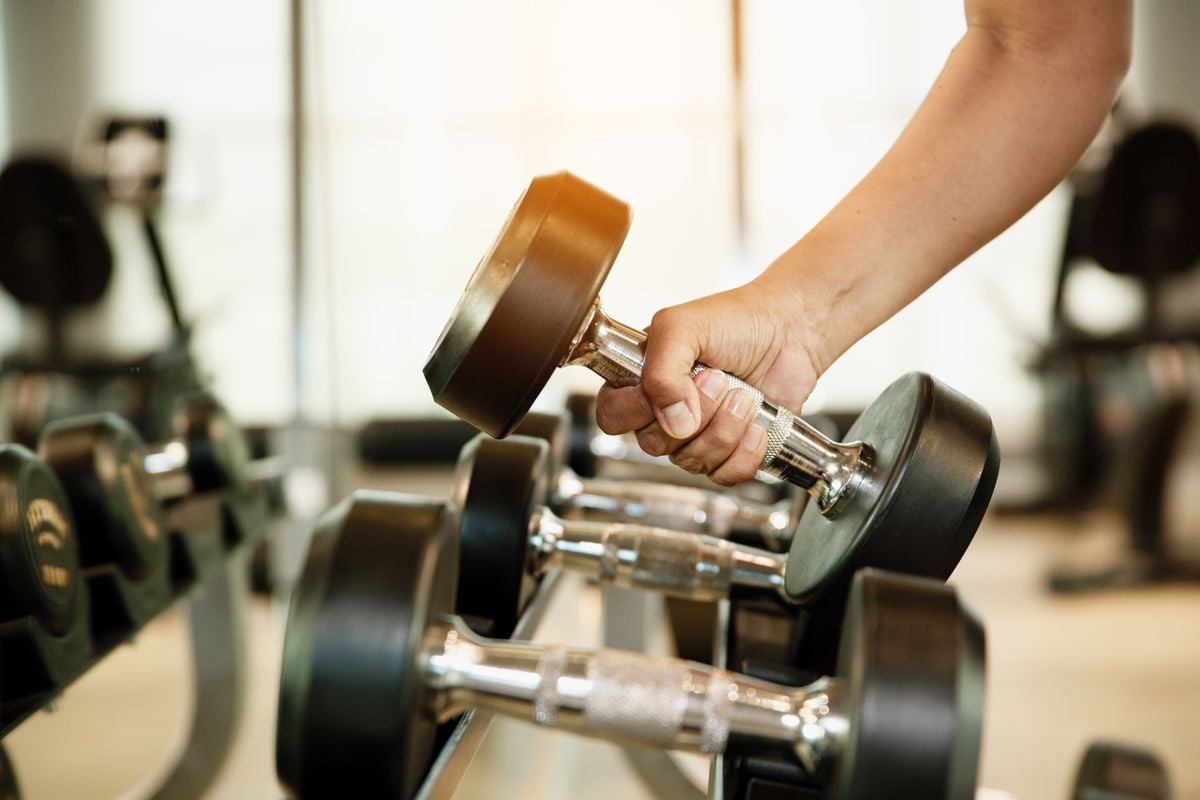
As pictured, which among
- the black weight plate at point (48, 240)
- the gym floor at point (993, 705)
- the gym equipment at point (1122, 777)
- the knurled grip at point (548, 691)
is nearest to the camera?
the knurled grip at point (548, 691)

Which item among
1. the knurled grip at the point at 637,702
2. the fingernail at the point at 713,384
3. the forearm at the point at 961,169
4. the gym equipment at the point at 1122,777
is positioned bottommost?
the gym equipment at the point at 1122,777

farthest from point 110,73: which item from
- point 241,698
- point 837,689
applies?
point 837,689

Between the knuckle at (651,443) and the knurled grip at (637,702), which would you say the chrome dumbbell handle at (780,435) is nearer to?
the knuckle at (651,443)

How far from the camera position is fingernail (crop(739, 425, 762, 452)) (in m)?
0.73

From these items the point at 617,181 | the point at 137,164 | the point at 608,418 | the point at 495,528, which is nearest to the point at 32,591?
the point at 495,528

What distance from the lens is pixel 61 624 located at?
791mm

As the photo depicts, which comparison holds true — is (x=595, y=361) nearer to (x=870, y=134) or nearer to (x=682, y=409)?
(x=682, y=409)

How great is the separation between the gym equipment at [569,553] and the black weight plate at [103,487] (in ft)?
1.18

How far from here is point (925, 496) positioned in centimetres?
65

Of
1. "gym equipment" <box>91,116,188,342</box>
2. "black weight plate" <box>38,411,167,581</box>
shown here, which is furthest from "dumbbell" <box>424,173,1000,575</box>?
"gym equipment" <box>91,116,188,342</box>

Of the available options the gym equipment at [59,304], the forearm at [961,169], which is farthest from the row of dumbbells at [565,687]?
the gym equipment at [59,304]

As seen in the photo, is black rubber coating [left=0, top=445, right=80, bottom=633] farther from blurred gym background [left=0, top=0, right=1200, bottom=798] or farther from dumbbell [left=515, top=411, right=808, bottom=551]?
blurred gym background [left=0, top=0, right=1200, bottom=798]

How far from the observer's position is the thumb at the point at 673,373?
0.71 metres

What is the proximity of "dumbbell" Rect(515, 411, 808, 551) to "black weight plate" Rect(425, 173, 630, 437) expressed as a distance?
36 centimetres
